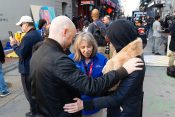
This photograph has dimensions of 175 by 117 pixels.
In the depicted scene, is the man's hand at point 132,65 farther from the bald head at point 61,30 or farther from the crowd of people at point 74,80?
the bald head at point 61,30

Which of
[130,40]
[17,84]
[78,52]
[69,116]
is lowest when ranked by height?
[17,84]

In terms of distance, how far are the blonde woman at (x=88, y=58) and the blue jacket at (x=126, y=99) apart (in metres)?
1.06

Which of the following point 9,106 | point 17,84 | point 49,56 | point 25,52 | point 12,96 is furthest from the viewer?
point 17,84

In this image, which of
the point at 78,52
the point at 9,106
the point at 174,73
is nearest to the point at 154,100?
the point at 174,73

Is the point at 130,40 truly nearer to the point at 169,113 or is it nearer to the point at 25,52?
the point at 25,52

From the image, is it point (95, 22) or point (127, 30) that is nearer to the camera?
point (127, 30)

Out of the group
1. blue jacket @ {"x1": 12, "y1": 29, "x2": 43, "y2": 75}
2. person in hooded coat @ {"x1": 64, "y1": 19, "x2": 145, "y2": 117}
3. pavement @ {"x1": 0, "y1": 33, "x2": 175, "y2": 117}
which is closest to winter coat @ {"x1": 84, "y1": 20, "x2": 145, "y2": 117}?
person in hooded coat @ {"x1": 64, "y1": 19, "x2": 145, "y2": 117}

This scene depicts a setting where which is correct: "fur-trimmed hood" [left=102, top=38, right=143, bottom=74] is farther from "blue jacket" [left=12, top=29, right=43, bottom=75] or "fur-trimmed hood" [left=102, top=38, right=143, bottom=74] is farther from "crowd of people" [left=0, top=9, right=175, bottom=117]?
"blue jacket" [left=12, top=29, right=43, bottom=75]

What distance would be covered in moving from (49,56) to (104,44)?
183 inches

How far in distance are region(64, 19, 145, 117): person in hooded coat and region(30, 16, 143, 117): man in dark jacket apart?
8 centimetres

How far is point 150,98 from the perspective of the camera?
7180 millimetres

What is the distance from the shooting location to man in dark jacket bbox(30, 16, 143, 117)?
7.71 ft

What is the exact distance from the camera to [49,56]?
7.86 ft

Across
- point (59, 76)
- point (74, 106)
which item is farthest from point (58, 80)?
A: point (74, 106)
